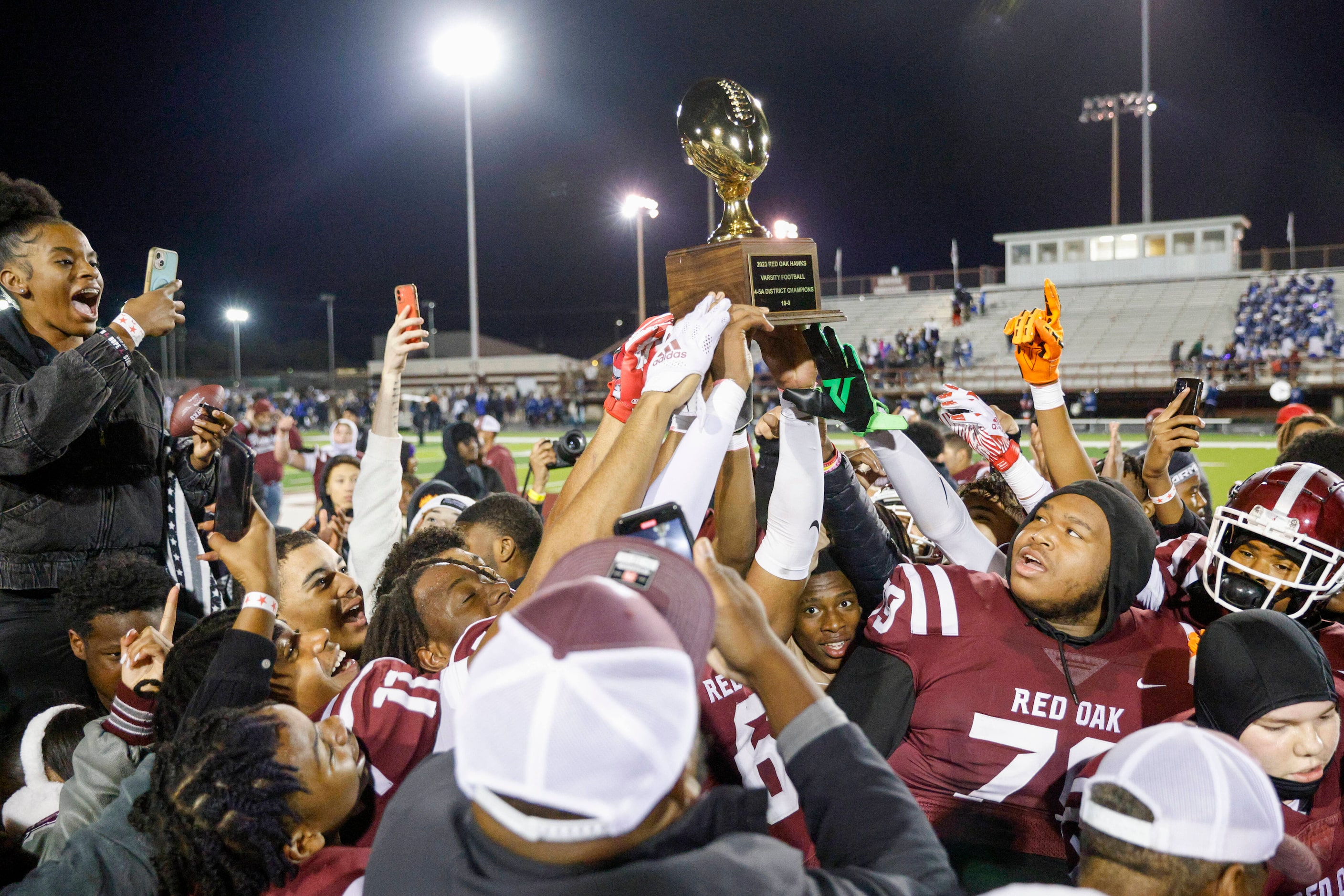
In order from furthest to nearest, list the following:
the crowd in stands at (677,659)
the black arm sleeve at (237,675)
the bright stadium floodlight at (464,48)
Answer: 1. the bright stadium floodlight at (464,48)
2. the black arm sleeve at (237,675)
3. the crowd in stands at (677,659)

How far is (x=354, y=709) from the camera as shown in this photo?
7.43ft

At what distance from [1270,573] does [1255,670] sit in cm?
86

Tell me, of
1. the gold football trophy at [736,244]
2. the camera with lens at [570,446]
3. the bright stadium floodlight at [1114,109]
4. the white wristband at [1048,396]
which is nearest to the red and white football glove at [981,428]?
the white wristband at [1048,396]

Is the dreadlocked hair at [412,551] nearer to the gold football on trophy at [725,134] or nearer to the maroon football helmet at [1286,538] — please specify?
the gold football on trophy at [725,134]

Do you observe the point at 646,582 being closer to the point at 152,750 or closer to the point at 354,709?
the point at 354,709

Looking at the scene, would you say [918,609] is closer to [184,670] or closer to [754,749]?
[754,749]

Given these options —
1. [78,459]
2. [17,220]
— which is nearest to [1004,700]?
[78,459]

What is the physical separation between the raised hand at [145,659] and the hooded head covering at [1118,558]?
7.94 feet

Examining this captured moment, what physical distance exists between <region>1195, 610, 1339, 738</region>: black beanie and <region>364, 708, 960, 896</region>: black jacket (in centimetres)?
106

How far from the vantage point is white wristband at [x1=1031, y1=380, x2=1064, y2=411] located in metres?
3.49

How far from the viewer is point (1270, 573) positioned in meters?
2.71

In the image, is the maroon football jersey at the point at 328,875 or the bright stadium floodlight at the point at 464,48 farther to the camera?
the bright stadium floodlight at the point at 464,48

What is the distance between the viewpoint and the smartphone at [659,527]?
1578 mm

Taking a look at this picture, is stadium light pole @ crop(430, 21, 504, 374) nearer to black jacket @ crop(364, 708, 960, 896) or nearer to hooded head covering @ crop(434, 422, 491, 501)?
hooded head covering @ crop(434, 422, 491, 501)
